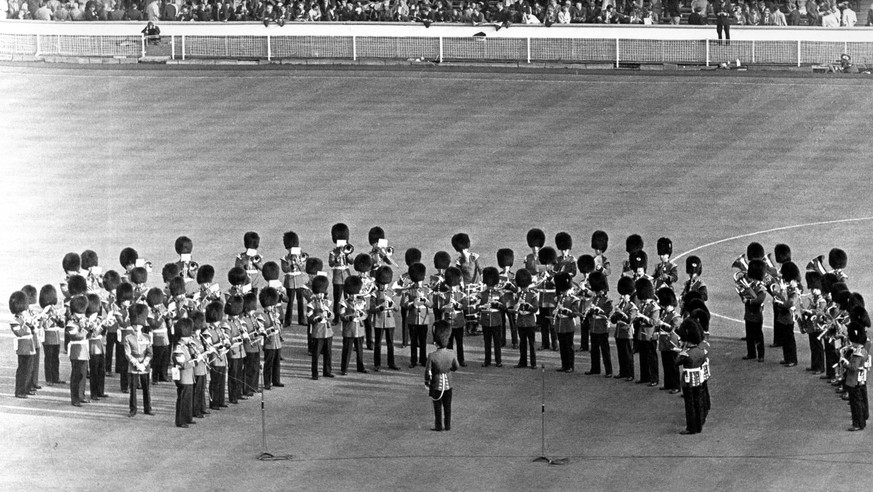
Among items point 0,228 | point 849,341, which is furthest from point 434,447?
point 0,228

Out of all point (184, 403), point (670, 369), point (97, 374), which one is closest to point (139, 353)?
point (184, 403)

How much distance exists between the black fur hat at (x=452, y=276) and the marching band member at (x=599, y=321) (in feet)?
6.17

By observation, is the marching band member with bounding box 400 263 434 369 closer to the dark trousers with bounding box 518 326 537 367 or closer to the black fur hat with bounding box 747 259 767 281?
the dark trousers with bounding box 518 326 537 367

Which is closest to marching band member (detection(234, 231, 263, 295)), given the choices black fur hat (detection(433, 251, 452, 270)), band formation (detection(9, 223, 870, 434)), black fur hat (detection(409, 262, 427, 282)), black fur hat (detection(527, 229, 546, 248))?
band formation (detection(9, 223, 870, 434))

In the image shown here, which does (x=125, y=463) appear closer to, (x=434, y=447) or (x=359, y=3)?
(x=434, y=447)

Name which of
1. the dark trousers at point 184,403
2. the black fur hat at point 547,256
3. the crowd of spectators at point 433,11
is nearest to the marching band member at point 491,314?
the black fur hat at point 547,256

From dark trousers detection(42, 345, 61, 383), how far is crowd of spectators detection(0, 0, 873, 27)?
19995mm

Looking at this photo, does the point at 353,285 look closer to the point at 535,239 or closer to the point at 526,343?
the point at 526,343

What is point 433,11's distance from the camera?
4281cm

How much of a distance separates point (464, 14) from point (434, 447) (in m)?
23.4

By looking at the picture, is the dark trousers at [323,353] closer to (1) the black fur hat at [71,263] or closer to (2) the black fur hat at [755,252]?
(1) the black fur hat at [71,263]

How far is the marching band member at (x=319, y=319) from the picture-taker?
2400 cm

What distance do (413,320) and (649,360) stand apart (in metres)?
3.40

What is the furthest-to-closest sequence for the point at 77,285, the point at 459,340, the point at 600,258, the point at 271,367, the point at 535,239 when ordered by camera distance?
the point at 535,239 < the point at 600,258 < the point at 459,340 < the point at 271,367 < the point at 77,285
